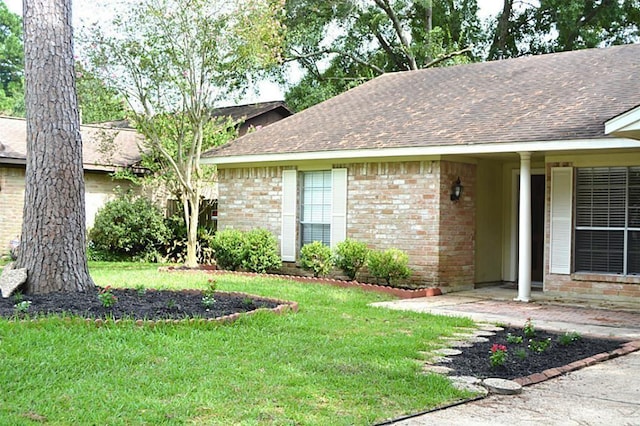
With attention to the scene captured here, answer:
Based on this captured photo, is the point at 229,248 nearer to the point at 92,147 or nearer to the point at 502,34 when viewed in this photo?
the point at 92,147

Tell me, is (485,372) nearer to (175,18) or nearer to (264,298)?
(264,298)

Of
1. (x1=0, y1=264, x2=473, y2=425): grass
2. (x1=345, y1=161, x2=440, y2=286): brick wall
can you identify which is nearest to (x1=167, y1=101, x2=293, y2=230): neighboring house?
(x1=345, y1=161, x2=440, y2=286): brick wall

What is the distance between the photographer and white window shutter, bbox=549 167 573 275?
12.3 meters

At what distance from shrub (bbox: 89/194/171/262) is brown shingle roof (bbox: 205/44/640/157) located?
11.7 ft

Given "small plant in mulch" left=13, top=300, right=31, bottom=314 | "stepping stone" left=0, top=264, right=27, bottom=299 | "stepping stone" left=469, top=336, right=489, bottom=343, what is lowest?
"stepping stone" left=469, top=336, right=489, bottom=343

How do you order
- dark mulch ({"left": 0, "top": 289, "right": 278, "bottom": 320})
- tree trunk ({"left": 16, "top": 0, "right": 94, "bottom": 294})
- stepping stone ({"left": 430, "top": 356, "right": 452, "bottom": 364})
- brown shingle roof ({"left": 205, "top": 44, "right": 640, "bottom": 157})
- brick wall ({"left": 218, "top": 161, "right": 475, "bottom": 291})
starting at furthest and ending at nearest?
brick wall ({"left": 218, "top": 161, "right": 475, "bottom": 291}) < brown shingle roof ({"left": 205, "top": 44, "right": 640, "bottom": 157}) < tree trunk ({"left": 16, "top": 0, "right": 94, "bottom": 294}) < dark mulch ({"left": 0, "top": 289, "right": 278, "bottom": 320}) < stepping stone ({"left": 430, "top": 356, "right": 452, "bottom": 364})

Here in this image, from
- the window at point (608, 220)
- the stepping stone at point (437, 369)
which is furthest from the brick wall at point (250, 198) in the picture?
the stepping stone at point (437, 369)

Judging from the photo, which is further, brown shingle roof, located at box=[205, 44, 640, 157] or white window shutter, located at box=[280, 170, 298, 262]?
white window shutter, located at box=[280, 170, 298, 262]

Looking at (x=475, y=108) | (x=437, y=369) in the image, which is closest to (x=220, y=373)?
(x=437, y=369)

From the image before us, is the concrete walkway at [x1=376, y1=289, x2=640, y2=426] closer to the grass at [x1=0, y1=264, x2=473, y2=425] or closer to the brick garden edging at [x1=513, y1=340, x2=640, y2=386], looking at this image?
the brick garden edging at [x1=513, y1=340, x2=640, y2=386]

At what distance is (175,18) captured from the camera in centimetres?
1584

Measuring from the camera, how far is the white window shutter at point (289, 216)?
1539 cm

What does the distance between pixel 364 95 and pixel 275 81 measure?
40.7ft

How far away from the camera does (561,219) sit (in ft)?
40.6
